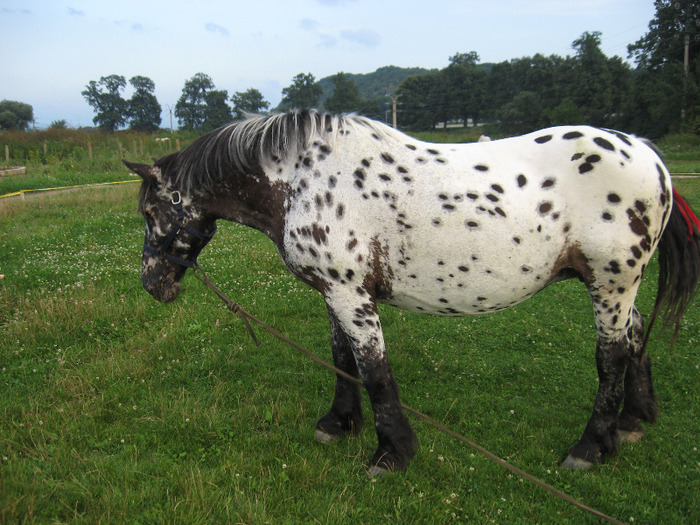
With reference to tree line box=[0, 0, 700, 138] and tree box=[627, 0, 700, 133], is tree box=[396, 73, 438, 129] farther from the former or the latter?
tree box=[627, 0, 700, 133]

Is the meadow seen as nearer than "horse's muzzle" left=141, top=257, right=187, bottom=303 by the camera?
Yes

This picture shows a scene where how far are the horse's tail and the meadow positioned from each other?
116cm

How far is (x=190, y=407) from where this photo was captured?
4.20 metres

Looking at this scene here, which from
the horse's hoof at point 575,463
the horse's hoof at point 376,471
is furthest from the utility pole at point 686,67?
the horse's hoof at point 376,471

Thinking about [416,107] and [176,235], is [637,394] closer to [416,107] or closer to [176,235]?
[176,235]

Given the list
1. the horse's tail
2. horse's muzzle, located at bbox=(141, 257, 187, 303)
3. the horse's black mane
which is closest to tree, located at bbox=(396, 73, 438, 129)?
the horse's tail

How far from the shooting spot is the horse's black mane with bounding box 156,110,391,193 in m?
3.52

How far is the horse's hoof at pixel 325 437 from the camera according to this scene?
13.2ft

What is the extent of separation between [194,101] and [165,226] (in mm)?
59844

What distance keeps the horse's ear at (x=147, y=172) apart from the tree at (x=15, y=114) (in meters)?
64.7

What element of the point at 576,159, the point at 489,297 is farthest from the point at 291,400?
the point at 576,159

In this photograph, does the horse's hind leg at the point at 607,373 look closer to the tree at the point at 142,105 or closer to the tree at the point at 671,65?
the tree at the point at 671,65

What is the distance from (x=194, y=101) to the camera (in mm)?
57531

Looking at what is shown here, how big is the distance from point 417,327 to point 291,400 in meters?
2.38
